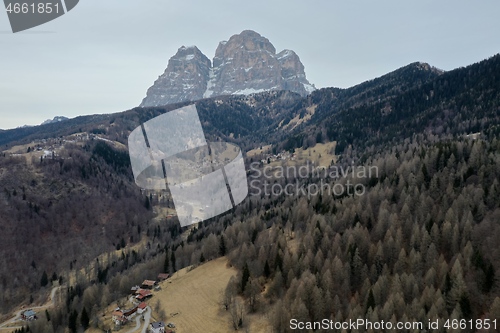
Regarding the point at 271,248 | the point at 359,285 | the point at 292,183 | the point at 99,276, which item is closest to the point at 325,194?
the point at 271,248

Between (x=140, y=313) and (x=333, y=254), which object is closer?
(x=140, y=313)

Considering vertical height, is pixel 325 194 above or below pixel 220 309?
above

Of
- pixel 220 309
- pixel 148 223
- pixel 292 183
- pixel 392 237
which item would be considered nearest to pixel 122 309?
pixel 220 309

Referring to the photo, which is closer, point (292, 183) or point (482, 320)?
point (482, 320)

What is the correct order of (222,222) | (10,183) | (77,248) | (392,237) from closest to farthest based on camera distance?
(392,237) < (222,222) < (77,248) < (10,183)

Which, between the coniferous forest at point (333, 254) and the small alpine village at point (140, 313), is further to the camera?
the small alpine village at point (140, 313)

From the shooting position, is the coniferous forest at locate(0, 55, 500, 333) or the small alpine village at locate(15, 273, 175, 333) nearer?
the coniferous forest at locate(0, 55, 500, 333)

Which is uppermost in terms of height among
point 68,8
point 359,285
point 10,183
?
point 68,8

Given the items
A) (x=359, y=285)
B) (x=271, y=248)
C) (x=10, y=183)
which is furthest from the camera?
(x=10, y=183)

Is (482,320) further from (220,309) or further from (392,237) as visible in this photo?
(220,309)

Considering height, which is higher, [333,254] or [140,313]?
[333,254]
